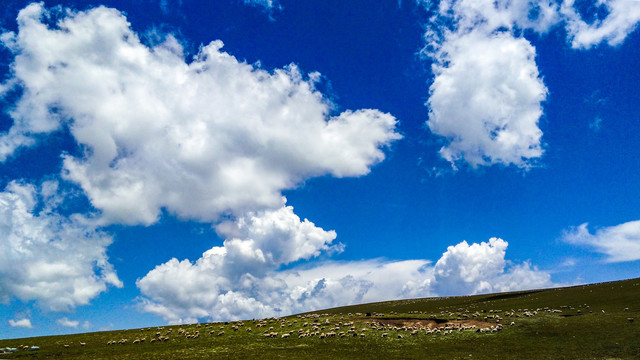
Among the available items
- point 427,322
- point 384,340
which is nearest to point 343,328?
point 384,340

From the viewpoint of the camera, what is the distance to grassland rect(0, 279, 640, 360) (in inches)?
1636

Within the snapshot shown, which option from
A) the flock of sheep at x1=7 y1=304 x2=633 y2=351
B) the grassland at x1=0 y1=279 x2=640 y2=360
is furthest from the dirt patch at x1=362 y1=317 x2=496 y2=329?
the grassland at x1=0 y1=279 x2=640 y2=360

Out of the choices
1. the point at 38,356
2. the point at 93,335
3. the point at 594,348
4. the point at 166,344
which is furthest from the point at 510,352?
the point at 93,335

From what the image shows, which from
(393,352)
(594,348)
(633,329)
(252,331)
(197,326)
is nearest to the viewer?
(594,348)

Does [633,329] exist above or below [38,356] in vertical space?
below

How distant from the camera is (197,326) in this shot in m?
66.2

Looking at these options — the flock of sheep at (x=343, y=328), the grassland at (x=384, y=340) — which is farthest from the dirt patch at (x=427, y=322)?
the grassland at (x=384, y=340)

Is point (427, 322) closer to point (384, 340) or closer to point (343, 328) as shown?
point (343, 328)

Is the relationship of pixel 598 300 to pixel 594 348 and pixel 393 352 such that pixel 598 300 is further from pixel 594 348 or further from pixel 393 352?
pixel 393 352

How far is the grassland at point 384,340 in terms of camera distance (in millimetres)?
41562

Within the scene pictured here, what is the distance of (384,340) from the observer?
164ft

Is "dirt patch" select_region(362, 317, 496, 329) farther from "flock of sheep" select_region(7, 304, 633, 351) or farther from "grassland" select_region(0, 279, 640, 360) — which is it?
"grassland" select_region(0, 279, 640, 360)

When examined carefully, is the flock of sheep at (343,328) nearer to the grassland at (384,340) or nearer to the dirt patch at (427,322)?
the dirt patch at (427,322)

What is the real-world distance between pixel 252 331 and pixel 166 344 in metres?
13.5
